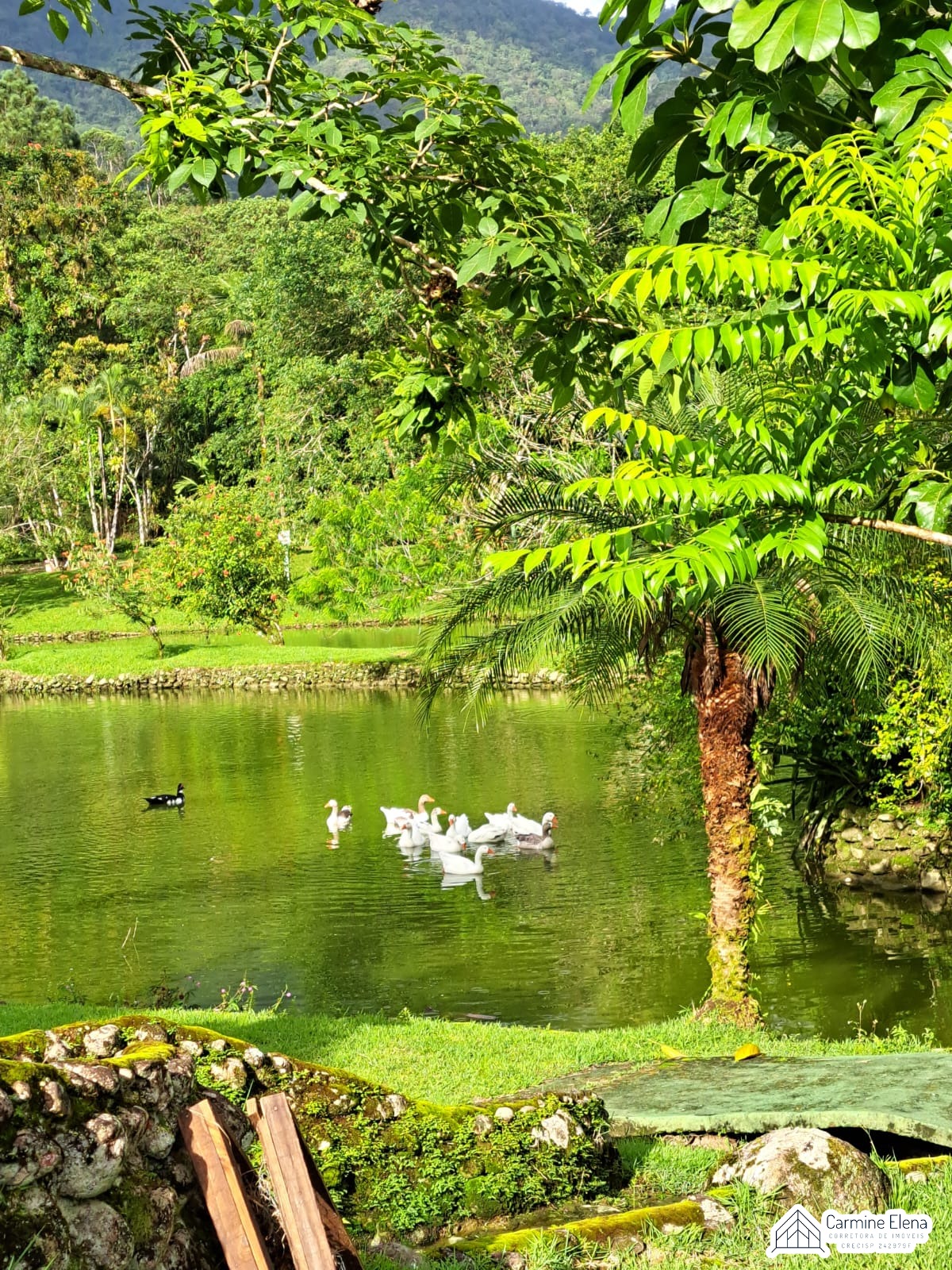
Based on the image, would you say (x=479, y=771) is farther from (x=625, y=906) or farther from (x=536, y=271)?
(x=536, y=271)

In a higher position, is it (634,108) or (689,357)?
(634,108)

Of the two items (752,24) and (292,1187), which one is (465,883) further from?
(752,24)

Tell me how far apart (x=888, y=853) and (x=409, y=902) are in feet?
18.8

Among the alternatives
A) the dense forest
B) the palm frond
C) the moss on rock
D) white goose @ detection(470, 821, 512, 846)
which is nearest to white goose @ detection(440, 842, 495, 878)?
white goose @ detection(470, 821, 512, 846)

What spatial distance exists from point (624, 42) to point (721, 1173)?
3.92m

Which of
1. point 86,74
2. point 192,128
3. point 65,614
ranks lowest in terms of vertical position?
point 65,614

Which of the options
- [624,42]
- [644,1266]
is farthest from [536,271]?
[644,1266]

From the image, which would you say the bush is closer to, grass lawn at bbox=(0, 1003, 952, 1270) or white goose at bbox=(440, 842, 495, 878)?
white goose at bbox=(440, 842, 495, 878)

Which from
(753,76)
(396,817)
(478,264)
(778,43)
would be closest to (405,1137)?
(478,264)

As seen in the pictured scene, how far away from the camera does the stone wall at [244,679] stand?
3359 centimetres

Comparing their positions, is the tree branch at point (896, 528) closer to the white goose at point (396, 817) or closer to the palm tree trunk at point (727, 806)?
the palm tree trunk at point (727, 806)

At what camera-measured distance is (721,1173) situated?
197 inches

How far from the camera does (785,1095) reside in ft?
20.1

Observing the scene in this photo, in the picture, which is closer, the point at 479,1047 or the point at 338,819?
the point at 479,1047
